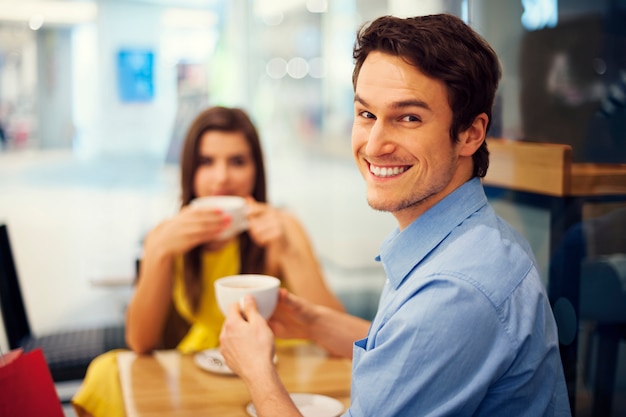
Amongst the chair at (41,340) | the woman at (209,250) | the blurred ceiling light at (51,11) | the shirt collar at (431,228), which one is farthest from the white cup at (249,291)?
the blurred ceiling light at (51,11)

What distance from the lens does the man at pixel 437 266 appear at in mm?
900

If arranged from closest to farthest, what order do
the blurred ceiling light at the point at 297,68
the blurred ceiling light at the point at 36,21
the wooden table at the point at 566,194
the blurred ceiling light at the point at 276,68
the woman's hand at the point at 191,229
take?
the wooden table at the point at 566,194 < the woman's hand at the point at 191,229 < the blurred ceiling light at the point at 297,68 < the blurred ceiling light at the point at 36,21 < the blurred ceiling light at the point at 276,68

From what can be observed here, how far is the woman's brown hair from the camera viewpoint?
2.13 m

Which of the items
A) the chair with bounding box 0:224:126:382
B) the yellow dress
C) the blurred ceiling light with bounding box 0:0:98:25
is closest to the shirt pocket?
the yellow dress

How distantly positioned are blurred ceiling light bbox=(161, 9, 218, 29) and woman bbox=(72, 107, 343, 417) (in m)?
2.86

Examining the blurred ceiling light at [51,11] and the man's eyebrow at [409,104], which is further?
the blurred ceiling light at [51,11]

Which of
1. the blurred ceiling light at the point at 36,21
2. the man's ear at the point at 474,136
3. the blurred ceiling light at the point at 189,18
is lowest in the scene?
the man's ear at the point at 474,136

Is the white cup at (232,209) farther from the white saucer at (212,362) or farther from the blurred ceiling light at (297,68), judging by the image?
the blurred ceiling light at (297,68)

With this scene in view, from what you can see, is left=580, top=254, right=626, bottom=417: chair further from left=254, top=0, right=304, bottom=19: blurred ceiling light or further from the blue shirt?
left=254, top=0, right=304, bottom=19: blurred ceiling light

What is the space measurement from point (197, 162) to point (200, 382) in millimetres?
898

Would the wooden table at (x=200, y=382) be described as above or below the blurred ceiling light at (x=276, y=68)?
below

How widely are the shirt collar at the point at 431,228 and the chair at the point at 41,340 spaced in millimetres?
1583

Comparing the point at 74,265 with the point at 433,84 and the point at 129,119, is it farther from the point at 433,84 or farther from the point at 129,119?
the point at 433,84

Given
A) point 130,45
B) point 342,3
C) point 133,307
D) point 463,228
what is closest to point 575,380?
point 463,228
